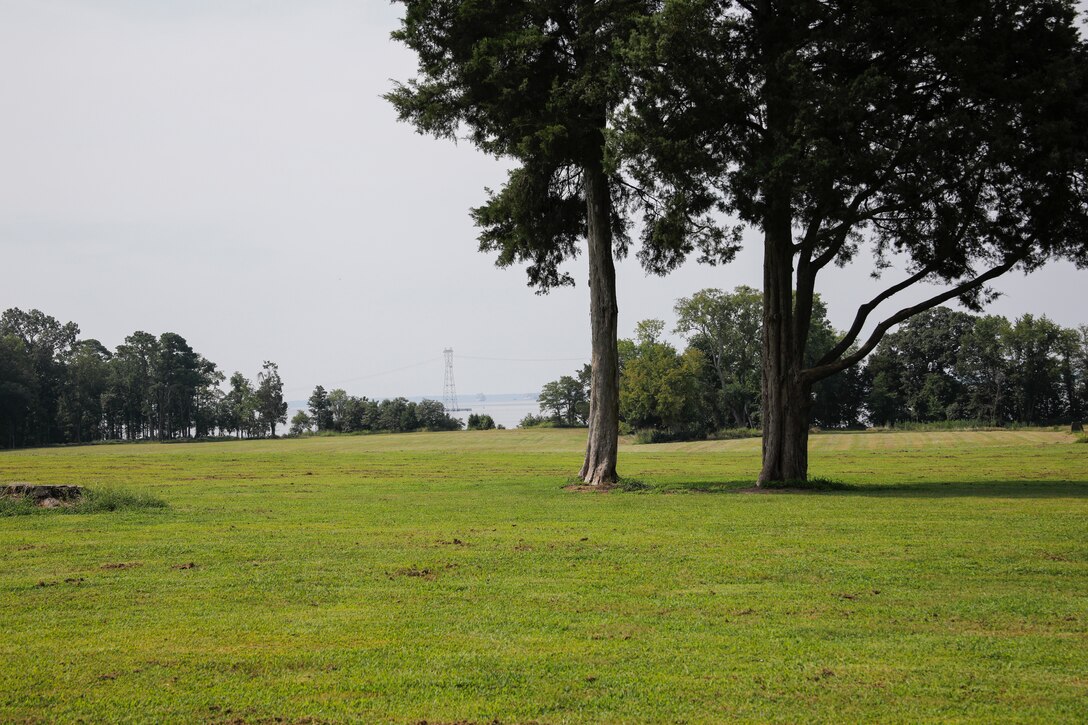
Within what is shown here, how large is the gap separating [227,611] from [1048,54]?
21565 mm

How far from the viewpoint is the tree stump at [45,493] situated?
18.2 meters

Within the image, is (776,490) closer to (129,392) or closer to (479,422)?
(479,422)

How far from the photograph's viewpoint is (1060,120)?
19.3 metres

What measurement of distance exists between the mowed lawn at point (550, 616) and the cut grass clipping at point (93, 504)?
777 mm

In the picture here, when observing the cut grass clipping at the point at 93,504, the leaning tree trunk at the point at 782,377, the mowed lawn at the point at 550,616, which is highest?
the leaning tree trunk at the point at 782,377

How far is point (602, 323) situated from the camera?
84.3ft

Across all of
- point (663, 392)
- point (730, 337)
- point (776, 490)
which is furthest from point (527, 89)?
point (730, 337)

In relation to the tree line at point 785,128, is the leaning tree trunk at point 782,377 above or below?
below


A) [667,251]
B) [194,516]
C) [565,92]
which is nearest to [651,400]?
[667,251]

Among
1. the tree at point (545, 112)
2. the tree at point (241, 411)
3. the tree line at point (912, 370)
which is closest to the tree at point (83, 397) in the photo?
the tree at point (241, 411)

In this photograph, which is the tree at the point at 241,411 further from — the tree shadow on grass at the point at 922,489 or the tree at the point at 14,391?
the tree shadow on grass at the point at 922,489

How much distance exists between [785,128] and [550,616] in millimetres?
16155

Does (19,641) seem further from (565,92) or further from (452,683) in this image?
(565,92)

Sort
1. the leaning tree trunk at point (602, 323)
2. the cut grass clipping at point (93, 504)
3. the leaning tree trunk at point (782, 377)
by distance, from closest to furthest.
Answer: the cut grass clipping at point (93, 504) → the leaning tree trunk at point (782, 377) → the leaning tree trunk at point (602, 323)
